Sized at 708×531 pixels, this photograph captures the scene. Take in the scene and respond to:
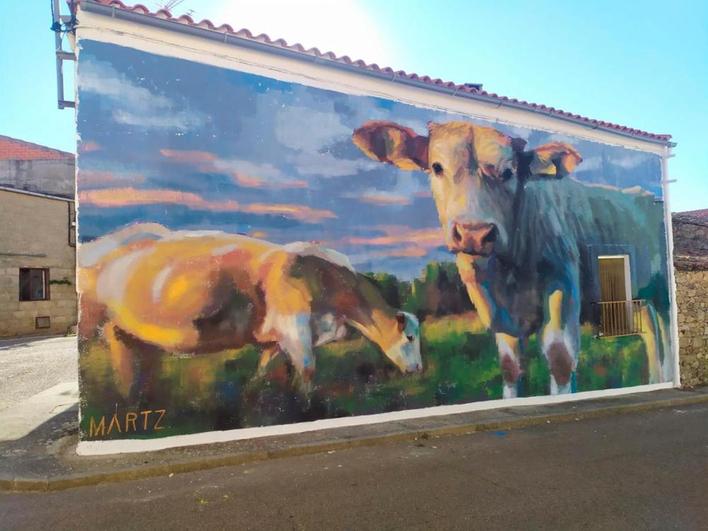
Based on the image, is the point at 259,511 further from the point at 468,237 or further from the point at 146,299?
the point at 468,237

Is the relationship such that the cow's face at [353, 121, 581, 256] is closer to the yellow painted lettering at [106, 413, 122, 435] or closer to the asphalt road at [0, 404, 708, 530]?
the asphalt road at [0, 404, 708, 530]

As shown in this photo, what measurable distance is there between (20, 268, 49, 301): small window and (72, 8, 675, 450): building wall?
16.8 m

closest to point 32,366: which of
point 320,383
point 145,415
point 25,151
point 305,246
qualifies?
point 145,415

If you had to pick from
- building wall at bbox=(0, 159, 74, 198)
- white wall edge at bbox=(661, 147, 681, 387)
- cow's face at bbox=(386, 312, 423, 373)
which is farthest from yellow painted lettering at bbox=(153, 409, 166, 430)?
building wall at bbox=(0, 159, 74, 198)

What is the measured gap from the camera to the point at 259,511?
4.08 metres

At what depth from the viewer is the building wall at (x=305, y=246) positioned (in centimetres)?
555

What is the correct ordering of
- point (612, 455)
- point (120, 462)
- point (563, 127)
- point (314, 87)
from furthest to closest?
point (563, 127), point (314, 87), point (612, 455), point (120, 462)

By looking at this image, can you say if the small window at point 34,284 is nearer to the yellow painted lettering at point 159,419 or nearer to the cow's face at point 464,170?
the yellow painted lettering at point 159,419

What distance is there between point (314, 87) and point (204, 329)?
3434 millimetres

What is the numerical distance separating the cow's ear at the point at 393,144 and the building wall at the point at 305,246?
0.02 m

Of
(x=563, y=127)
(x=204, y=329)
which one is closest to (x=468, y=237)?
(x=563, y=127)

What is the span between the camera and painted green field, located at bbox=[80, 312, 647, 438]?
5496mm

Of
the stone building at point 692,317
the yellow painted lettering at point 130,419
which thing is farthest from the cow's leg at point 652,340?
the yellow painted lettering at point 130,419

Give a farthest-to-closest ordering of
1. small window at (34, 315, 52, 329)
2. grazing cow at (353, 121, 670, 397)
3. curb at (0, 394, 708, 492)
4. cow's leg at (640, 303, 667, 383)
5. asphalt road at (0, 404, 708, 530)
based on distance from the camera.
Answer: small window at (34, 315, 52, 329)
cow's leg at (640, 303, 667, 383)
grazing cow at (353, 121, 670, 397)
curb at (0, 394, 708, 492)
asphalt road at (0, 404, 708, 530)
